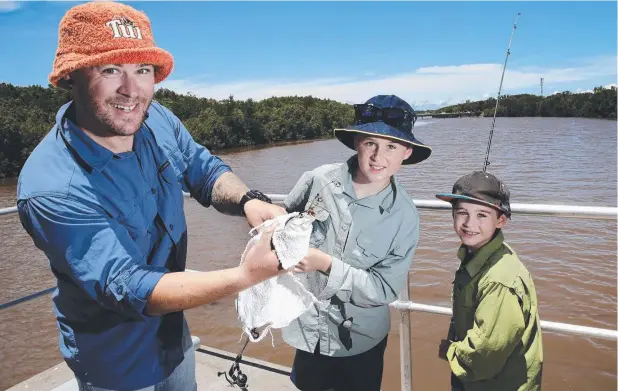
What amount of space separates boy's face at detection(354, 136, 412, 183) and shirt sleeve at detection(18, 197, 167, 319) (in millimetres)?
985

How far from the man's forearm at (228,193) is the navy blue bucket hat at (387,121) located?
1.71 ft

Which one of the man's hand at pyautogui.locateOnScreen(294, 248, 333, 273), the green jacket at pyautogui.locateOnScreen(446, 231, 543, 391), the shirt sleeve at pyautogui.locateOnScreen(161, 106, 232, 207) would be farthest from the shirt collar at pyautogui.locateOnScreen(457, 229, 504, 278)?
the shirt sleeve at pyautogui.locateOnScreen(161, 106, 232, 207)

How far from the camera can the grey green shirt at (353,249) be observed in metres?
1.64

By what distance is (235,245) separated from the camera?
10414mm

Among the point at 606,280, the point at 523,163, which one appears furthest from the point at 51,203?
the point at 523,163

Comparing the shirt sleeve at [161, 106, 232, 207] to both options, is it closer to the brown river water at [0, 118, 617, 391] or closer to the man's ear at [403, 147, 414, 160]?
the brown river water at [0, 118, 617, 391]

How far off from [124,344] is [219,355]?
168cm

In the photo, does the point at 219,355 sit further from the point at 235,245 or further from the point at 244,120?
the point at 244,120

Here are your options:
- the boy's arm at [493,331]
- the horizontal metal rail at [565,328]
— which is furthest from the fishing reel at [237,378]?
the boy's arm at [493,331]

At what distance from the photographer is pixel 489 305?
159 centimetres

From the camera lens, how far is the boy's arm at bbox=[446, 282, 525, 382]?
1.57 meters

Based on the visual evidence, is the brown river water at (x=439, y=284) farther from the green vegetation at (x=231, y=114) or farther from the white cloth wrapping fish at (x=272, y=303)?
the green vegetation at (x=231, y=114)

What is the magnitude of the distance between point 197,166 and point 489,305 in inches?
49.6

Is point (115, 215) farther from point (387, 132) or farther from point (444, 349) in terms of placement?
point (444, 349)
